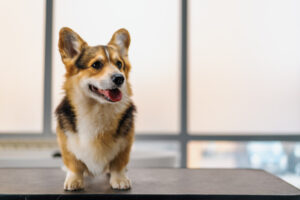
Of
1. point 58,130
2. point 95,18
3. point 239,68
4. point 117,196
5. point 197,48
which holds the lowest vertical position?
point 117,196

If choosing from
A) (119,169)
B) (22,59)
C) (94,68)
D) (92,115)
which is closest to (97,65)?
(94,68)

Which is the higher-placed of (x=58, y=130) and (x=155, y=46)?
(x=155, y=46)

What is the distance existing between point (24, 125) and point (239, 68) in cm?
224

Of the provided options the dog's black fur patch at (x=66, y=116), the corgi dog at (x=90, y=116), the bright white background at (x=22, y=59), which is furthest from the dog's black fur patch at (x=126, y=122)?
the bright white background at (x=22, y=59)

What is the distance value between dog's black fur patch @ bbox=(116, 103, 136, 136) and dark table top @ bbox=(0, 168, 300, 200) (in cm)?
16

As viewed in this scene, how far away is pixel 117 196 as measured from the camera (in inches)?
32.3

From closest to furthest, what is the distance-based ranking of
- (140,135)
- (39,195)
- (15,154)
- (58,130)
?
(39,195) < (58,130) < (15,154) < (140,135)

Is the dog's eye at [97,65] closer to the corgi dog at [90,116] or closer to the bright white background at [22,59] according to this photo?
the corgi dog at [90,116]

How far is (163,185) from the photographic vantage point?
958mm

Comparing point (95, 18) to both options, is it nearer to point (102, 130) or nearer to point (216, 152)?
point (216, 152)

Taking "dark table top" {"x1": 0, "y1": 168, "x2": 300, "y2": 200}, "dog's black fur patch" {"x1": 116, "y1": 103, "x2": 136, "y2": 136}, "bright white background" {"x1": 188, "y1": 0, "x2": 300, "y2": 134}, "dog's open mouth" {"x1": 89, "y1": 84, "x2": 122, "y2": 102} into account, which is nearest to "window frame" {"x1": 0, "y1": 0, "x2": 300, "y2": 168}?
"bright white background" {"x1": 188, "y1": 0, "x2": 300, "y2": 134}

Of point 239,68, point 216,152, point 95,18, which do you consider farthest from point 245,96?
point 95,18

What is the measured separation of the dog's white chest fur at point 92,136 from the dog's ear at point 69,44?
15 centimetres

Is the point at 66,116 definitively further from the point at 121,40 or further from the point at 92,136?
the point at 121,40
